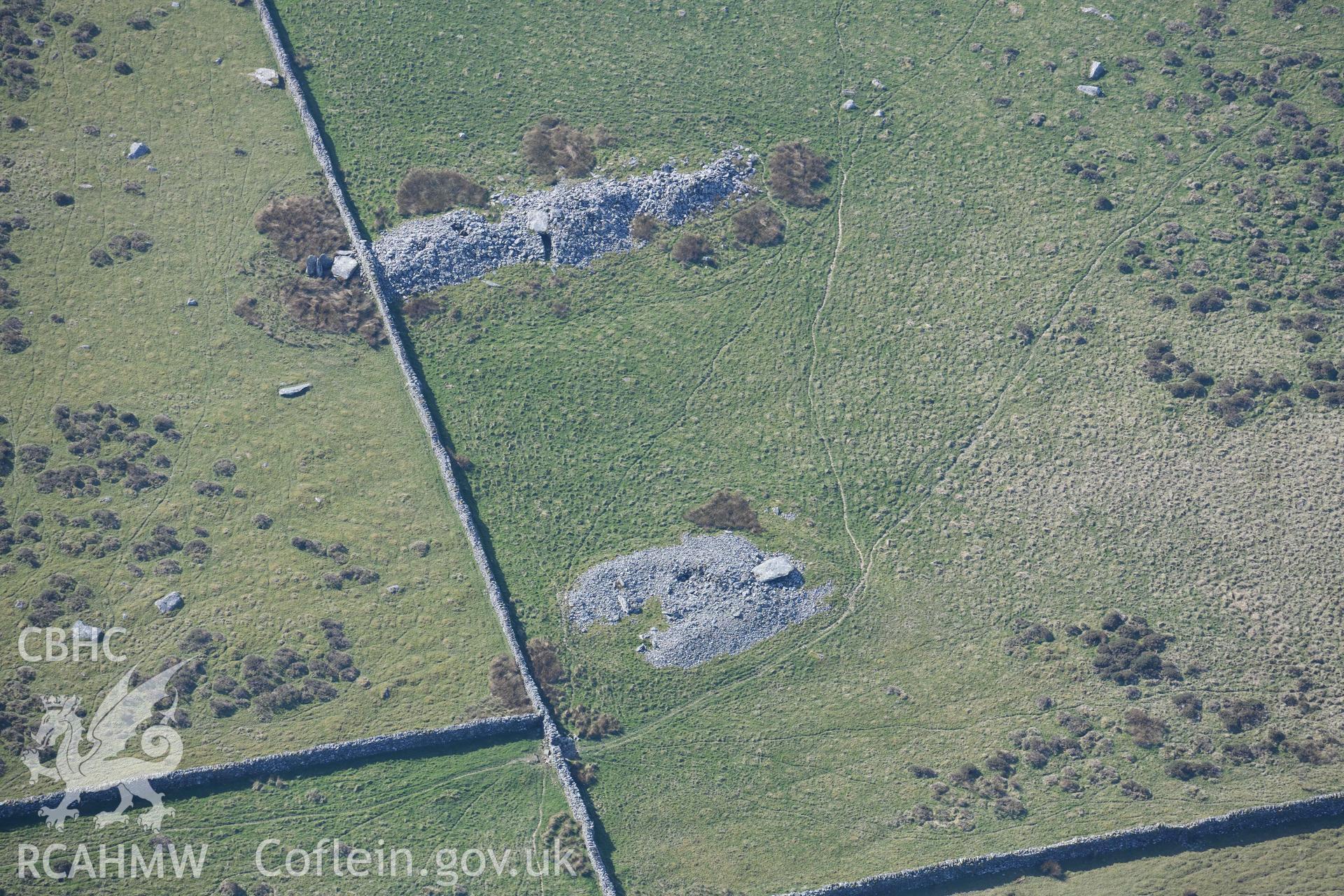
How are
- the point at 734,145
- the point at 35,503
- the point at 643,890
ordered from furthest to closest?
the point at 734,145, the point at 35,503, the point at 643,890

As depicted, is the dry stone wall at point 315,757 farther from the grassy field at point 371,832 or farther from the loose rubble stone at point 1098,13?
the loose rubble stone at point 1098,13

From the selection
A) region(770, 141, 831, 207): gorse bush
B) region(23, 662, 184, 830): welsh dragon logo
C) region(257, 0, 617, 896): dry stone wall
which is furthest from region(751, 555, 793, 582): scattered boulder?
region(23, 662, 184, 830): welsh dragon logo

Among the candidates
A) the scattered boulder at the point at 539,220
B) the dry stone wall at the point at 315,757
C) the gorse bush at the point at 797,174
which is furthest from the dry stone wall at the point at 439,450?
the gorse bush at the point at 797,174

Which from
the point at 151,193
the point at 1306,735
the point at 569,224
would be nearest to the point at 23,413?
the point at 151,193

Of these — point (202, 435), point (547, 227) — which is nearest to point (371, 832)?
point (202, 435)

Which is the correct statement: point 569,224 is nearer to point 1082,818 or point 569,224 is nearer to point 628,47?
point 628,47

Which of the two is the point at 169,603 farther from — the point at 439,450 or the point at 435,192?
the point at 435,192
